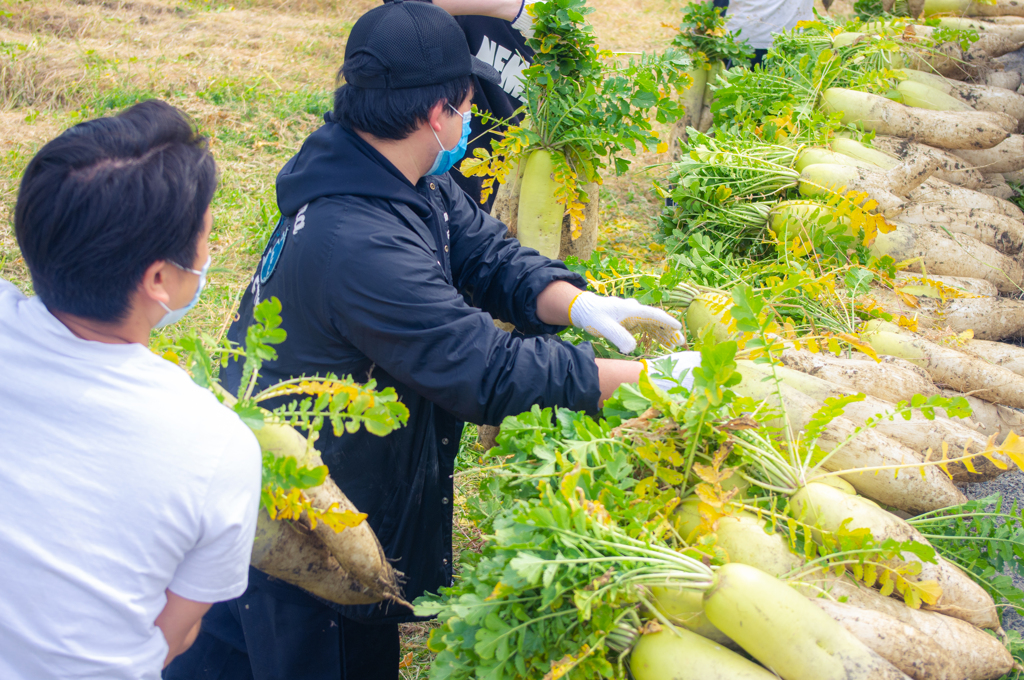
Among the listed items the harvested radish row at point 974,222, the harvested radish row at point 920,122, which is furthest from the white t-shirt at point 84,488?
the harvested radish row at point 920,122

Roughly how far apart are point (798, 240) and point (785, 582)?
156 centimetres

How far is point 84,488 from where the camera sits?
0.96 metres

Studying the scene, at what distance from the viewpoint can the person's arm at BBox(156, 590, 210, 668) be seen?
110 cm

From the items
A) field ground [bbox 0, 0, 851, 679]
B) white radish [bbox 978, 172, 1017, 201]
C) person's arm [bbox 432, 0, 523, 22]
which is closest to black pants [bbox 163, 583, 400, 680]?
field ground [bbox 0, 0, 851, 679]

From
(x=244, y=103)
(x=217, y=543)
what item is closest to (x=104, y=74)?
(x=244, y=103)

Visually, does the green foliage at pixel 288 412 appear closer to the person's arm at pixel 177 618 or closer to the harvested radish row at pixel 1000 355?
the person's arm at pixel 177 618

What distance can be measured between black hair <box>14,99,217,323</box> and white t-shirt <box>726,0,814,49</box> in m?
4.90

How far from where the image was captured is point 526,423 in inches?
63.7

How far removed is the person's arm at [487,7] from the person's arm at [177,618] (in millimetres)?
2963

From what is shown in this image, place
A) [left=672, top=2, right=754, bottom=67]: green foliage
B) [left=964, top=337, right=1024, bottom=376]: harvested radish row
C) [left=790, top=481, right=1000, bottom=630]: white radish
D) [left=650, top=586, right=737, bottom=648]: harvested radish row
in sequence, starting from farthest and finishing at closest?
[left=672, top=2, right=754, bottom=67]: green foliage → [left=964, top=337, right=1024, bottom=376]: harvested radish row → [left=790, top=481, right=1000, bottom=630]: white radish → [left=650, top=586, right=737, bottom=648]: harvested radish row

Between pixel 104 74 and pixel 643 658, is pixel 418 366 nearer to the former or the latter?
pixel 643 658

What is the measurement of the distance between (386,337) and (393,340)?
19mm

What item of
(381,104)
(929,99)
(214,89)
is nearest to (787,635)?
(381,104)

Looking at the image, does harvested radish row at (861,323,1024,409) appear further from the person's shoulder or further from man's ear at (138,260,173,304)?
the person's shoulder
